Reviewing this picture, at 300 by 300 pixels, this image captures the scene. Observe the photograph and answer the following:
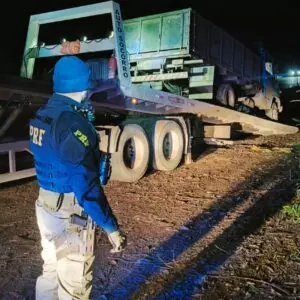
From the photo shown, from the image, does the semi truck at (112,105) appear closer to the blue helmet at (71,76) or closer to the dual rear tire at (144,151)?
the dual rear tire at (144,151)

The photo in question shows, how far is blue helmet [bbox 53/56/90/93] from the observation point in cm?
246

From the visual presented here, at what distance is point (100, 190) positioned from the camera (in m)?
2.40

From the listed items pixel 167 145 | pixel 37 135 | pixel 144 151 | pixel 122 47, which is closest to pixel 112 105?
pixel 122 47

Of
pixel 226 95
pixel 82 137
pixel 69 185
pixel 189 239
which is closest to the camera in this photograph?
pixel 82 137

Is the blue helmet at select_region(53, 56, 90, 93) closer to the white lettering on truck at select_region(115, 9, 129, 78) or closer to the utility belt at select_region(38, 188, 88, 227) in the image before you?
the utility belt at select_region(38, 188, 88, 227)

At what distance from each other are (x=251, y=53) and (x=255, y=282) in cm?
1195

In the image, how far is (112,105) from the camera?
6801 mm

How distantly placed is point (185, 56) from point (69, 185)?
8463mm

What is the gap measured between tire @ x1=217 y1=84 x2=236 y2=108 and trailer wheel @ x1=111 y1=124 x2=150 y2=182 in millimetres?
5883

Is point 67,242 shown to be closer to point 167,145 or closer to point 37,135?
point 37,135

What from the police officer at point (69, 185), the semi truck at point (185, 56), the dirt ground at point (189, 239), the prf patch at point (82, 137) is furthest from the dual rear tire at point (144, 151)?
the prf patch at point (82, 137)

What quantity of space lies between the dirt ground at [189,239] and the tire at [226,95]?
5291 millimetres

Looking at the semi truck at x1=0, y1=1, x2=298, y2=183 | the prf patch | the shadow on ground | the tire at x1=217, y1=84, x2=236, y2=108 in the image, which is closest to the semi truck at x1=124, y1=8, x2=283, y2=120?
the tire at x1=217, y1=84, x2=236, y2=108

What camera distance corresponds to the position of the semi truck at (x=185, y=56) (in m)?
10.4
